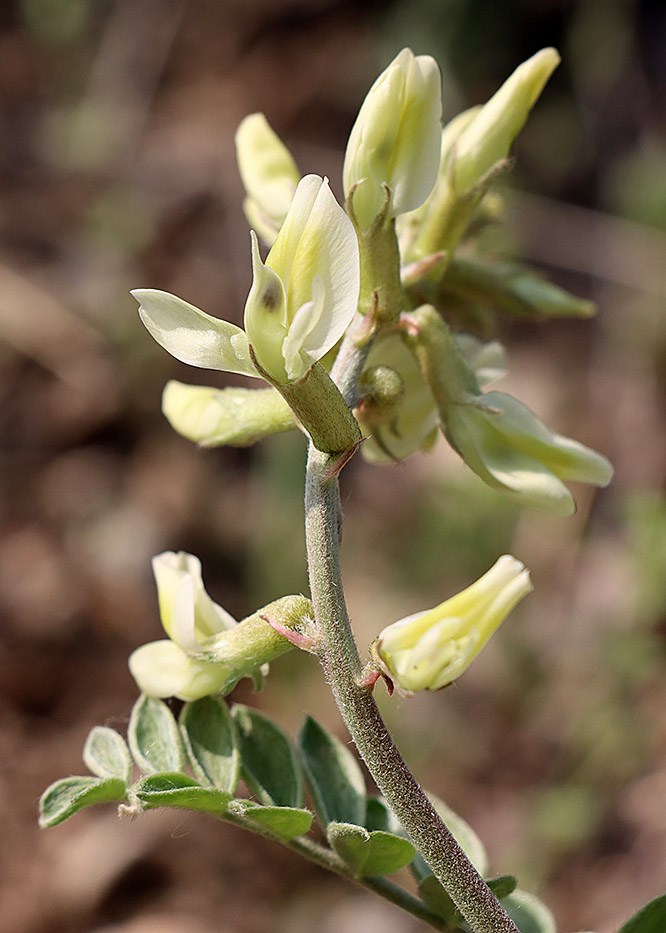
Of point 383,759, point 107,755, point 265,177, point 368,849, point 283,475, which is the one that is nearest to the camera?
point 383,759

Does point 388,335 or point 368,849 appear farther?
point 388,335

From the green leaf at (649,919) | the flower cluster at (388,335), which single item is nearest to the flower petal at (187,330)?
the flower cluster at (388,335)

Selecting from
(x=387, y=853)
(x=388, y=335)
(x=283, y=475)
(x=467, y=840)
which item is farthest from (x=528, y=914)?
(x=283, y=475)

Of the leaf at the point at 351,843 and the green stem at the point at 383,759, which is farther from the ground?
the green stem at the point at 383,759

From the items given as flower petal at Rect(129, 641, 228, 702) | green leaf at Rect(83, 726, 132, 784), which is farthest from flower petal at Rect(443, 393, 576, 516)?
green leaf at Rect(83, 726, 132, 784)

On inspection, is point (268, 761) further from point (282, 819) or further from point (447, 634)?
point (447, 634)

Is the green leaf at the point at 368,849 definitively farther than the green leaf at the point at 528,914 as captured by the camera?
No

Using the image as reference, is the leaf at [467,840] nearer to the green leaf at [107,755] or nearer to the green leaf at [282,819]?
the green leaf at [282,819]
